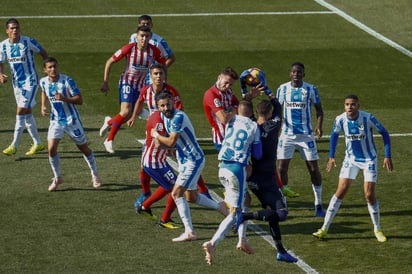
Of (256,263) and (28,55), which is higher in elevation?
(28,55)

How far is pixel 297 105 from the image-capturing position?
21.0 meters

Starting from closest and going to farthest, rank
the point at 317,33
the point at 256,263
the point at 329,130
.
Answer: the point at 256,263
the point at 329,130
the point at 317,33

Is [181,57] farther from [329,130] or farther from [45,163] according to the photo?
[45,163]

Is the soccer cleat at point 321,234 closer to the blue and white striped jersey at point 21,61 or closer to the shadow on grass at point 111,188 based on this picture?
the shadow on grass at point 111,188

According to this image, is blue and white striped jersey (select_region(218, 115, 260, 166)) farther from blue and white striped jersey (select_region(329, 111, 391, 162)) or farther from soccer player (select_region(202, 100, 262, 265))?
blue and white striped jersey (select_region(329, 111, 391, 162))

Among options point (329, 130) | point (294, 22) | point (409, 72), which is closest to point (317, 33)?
point (294, 22)

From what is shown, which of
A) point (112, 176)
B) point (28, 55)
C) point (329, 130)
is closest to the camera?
point (112, 176)

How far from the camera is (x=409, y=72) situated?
31891mm

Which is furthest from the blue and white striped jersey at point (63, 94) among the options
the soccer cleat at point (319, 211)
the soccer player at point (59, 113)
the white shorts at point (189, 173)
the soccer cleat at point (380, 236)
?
the soccer cleat at point (380, 236)

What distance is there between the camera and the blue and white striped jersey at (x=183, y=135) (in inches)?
712

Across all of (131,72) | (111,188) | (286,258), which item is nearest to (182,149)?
(286,258)

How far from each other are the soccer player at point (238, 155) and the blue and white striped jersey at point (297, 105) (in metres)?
3.33

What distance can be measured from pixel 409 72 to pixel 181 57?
6.38 metres

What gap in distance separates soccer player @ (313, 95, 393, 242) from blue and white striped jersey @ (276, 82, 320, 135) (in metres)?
1.79
